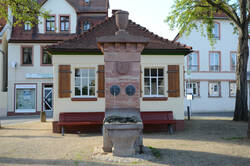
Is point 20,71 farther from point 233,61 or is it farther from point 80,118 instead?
point 233,61

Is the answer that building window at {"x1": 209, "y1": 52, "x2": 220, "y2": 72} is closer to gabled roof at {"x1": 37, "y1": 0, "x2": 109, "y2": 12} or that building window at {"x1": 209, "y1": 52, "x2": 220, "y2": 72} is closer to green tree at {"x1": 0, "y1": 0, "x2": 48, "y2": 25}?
gabled roof at {"x1": 37, "y1": 0, "x2": 109, "y2": 12}

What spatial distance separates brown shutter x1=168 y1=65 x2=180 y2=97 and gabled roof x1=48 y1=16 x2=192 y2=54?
879mm

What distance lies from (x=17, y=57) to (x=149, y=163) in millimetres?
19865

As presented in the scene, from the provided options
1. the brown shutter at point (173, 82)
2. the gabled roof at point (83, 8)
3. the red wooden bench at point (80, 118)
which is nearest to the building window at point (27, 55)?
the gabled roof at point (83, 8)

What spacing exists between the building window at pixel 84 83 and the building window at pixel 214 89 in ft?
55.2

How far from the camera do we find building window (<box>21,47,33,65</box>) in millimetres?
23375

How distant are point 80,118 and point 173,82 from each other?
14.9ft

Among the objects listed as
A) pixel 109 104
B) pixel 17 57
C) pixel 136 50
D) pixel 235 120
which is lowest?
pixel 235 120

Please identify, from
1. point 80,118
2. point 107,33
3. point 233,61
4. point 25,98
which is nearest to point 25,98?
point 25,98

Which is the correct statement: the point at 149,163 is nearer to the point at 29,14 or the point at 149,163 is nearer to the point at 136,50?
the point at 136,50

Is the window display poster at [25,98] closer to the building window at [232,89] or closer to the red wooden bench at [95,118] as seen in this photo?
the red wooden bench at [95,118]

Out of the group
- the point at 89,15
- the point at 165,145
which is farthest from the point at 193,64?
the point at 165,145

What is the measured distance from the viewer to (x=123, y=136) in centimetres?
658

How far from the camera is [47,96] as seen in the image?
23500 millimetres
